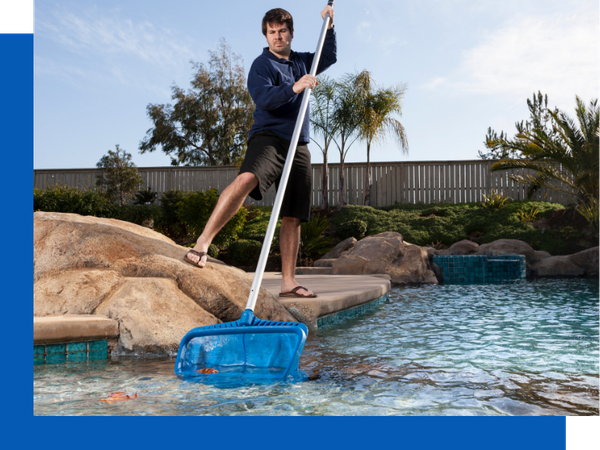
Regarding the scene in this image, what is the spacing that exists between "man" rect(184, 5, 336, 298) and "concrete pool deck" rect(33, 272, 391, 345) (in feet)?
0.51

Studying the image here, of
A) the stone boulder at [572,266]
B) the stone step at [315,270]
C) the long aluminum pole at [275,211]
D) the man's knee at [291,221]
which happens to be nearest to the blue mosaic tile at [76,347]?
the long aluminum pole at [275,211]

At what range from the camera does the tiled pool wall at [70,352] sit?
91.4 inches

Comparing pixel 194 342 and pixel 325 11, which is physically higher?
pixel 325 11

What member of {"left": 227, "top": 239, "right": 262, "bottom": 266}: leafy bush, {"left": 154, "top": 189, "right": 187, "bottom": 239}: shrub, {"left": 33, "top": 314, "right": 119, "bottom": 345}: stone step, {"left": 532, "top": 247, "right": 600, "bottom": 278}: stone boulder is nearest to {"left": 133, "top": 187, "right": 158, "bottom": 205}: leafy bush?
{"left": 154, "top": 189, "right": 187, "bottom": 239}: shrub

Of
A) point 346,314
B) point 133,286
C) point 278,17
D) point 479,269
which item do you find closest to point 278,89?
point 278,17

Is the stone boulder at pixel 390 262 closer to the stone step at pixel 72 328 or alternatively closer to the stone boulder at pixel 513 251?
the stone boulder at pixel 513 251

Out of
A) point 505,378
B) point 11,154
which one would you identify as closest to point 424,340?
point 505,378

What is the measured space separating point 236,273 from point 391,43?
184 centimetres

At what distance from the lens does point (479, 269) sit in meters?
8.58

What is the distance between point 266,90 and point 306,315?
154cm

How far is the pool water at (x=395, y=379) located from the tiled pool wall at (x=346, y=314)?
95 mm

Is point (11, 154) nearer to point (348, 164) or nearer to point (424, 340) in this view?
point (424, 340)

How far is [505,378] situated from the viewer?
81.6 inches
